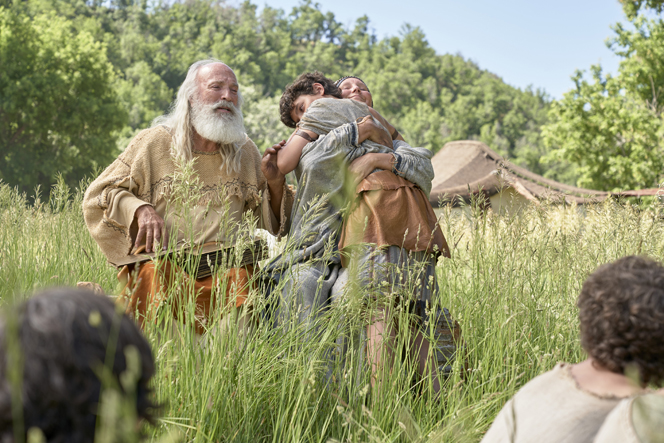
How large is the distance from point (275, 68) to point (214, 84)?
78287mm

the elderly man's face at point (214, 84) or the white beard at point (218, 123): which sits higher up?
the elderly man's face at point (214, 84)

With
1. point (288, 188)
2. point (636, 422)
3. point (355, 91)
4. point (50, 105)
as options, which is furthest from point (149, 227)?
point (50, 105)

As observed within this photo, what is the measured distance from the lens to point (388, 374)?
2051 mm

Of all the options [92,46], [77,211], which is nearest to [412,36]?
[92,46]

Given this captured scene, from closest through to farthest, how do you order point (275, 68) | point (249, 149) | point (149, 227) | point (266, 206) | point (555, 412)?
point (555, 412) → point (149, 227) → point (266, 206) → point (249, 149) → point (275, 68)

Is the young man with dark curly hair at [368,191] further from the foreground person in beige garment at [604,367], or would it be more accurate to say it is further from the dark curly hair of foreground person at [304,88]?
the foreground person in beige garment at [604,367]

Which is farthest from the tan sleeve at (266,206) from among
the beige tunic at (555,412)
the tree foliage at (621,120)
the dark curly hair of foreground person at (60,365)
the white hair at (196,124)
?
the tree foliage at (621,120)

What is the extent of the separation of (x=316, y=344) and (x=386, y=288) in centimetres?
57

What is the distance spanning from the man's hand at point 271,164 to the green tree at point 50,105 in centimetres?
2816

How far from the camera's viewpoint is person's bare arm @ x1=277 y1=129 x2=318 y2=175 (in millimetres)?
3047

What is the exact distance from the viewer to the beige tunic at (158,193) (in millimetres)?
3010

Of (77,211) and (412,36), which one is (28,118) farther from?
(412,36)

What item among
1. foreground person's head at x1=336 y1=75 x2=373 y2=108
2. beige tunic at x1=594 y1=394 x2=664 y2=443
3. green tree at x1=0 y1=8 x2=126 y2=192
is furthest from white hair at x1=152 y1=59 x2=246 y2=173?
green tree at x1=0 y1=8 x2=126 y2=192

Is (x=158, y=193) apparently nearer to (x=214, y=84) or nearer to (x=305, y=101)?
(x=214, y=84)
